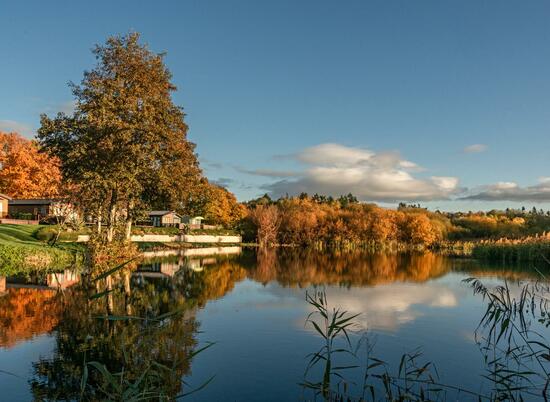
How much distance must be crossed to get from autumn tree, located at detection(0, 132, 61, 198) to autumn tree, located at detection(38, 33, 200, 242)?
32244mm

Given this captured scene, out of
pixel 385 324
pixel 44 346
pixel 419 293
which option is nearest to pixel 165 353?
pixel 44 346

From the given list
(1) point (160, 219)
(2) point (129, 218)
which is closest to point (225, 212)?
(1) point (160, 219)

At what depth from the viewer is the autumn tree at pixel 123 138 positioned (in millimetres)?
25172

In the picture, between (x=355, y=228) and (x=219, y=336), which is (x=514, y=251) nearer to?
(x=219, y=336)

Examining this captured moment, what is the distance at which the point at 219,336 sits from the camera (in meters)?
10.8

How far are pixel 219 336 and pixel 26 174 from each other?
2229 inches

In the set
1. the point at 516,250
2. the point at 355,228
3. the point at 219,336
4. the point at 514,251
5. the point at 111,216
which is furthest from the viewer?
the point at 355,228

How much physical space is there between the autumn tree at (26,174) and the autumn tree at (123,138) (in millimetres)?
32244

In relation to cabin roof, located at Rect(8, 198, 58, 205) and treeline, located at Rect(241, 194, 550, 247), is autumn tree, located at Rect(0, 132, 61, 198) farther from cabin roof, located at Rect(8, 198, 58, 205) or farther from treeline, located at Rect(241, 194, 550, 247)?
treeline, located at Rect(241, 194, 550, 247)

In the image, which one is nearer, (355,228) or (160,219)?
(355,228)

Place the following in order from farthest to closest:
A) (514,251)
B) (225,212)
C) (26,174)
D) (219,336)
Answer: (225,212), (26,174), (514,251), (219,336)

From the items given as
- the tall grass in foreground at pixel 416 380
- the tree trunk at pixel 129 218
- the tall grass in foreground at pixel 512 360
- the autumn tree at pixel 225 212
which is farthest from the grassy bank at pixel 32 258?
the autumn tree at pixel 225 212

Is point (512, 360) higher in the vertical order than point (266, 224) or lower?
lower

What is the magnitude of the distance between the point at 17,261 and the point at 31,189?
40648mm
